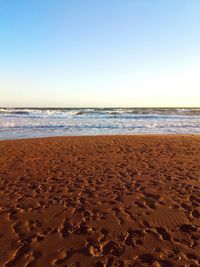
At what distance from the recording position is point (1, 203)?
6.34 metres

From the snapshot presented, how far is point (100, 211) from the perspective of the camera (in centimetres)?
591

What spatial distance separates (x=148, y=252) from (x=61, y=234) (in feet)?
4.91

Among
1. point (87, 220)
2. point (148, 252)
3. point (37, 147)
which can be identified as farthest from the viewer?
point (37, 147)

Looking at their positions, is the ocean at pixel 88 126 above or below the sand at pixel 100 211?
below

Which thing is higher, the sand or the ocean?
the sand

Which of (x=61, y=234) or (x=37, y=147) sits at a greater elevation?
(x=61, y=234)

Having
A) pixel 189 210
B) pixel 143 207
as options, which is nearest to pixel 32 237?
pixel 143 207

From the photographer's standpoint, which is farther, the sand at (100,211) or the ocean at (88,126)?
the ocean at (88,126)

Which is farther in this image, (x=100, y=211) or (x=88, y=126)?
(x=88, y=126)

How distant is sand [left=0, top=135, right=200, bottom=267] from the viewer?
4332mm

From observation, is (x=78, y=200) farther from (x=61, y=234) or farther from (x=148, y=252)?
(x=148, y=252)

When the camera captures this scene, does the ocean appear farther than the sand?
Yes

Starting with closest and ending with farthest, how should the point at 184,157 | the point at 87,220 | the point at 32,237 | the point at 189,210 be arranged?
the point at 32,237
the point at 87,220
the point at 189,210
the point at 184,157

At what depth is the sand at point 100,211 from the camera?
4.33 metres
